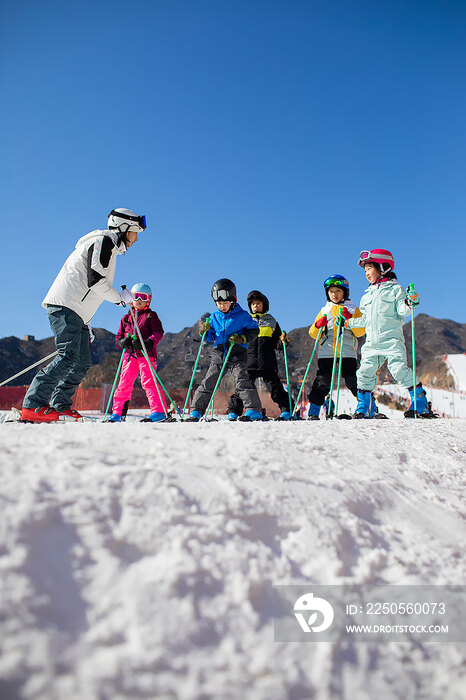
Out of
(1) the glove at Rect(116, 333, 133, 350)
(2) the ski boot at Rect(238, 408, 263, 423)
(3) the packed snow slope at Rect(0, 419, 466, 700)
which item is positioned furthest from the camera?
(1) the glove at Rect(116, 333, 133, 350)

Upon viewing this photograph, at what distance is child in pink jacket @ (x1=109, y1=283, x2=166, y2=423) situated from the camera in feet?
15.6

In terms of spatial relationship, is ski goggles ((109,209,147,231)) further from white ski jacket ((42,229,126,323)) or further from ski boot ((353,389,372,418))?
ski boot ((353,389,372,418))

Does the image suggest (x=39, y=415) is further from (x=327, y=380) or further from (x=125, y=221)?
(x=327, y=380)

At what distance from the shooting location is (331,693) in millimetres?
807

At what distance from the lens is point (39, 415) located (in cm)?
319

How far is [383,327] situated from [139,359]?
2.90 metres

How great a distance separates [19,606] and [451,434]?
8.47ft

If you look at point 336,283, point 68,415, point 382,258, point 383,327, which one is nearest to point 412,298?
point 383,327

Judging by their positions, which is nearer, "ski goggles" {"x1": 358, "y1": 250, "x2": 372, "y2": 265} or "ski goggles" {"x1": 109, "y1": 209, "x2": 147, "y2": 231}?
"ski goggles" {"x1": 109, "y1": 209, "x2": 147, "y2": 231}

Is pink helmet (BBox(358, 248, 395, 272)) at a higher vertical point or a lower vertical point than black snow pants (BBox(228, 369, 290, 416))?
higher

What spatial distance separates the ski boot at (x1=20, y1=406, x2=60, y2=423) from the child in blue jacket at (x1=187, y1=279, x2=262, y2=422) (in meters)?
1.34

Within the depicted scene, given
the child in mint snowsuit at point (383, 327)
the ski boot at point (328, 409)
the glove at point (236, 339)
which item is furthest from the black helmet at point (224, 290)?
the ski boot at point (328, 409)

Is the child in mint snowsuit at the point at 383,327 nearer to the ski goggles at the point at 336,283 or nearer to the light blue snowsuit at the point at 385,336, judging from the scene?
the light blue snowsuit at the point at 385,336

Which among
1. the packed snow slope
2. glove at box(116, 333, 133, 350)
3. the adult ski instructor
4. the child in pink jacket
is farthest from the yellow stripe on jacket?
the packed snow slope
